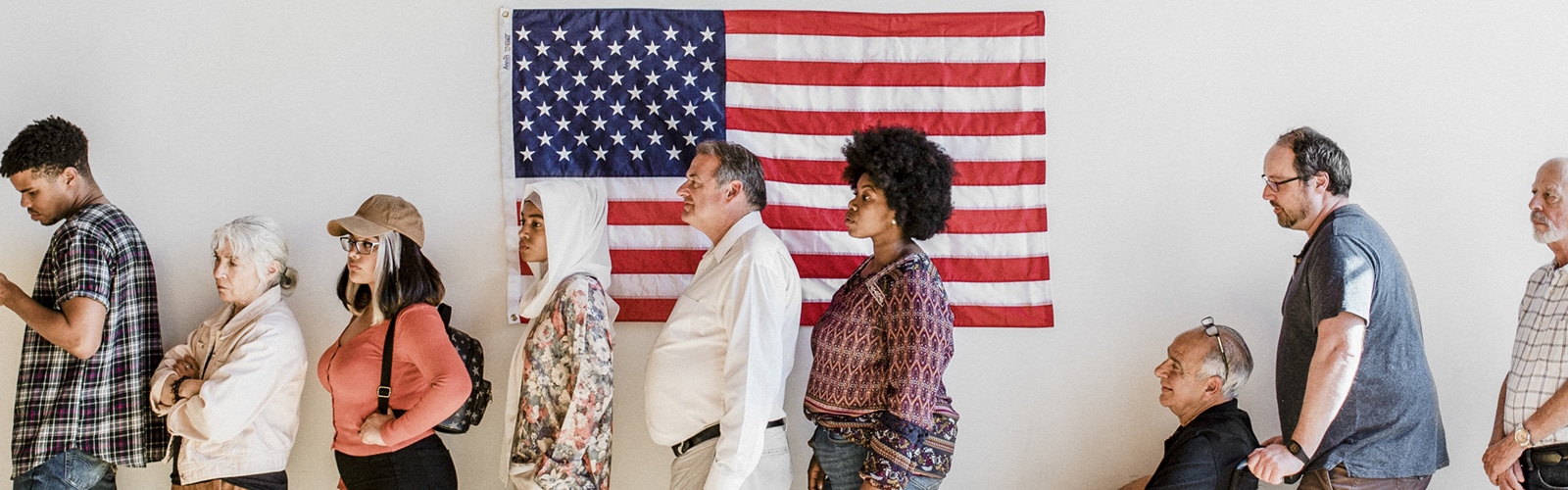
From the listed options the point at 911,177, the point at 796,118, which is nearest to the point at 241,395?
the point at 796,118

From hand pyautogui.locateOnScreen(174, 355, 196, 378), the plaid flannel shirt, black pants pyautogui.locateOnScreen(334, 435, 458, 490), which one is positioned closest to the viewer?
black pants pyautogui.locateOnScreen(334, 435, 458, 490)

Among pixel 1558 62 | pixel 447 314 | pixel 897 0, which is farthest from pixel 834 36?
pixel 1558 62

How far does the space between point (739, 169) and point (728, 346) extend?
1.85 feet

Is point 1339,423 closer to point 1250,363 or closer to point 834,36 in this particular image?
point 1250,363

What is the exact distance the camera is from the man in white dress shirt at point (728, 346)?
121 inches

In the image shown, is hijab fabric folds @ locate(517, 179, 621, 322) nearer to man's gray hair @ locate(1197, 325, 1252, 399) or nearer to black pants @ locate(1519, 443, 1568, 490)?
man's gray hair @ locate(1197, 325, 1252, 399)

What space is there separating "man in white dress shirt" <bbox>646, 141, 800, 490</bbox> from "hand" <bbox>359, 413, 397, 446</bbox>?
79cm

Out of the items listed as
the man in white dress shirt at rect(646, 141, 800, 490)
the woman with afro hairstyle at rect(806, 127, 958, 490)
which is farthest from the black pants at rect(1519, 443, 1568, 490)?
the man in white dress shirt at rect(646, 141, 800, 490)

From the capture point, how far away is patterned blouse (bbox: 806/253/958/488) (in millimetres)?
2928

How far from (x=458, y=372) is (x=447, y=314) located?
0.43 meters

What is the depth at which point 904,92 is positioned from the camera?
12.6 ft

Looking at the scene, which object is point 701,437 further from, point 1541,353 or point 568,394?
point 1541,353

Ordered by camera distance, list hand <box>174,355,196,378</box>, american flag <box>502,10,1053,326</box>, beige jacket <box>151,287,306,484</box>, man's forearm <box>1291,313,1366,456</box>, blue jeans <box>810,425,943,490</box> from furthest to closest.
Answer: american flag <box>502,10,1053,326</box>
hand <box>174,355,196,378</box>
beige jacket <box>151,287,306,484</box>
blue jeans <box>810,425,943,490</box>
man's forearm <box>1291,313,1366,456</box>

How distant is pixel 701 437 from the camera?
10.8 feet
